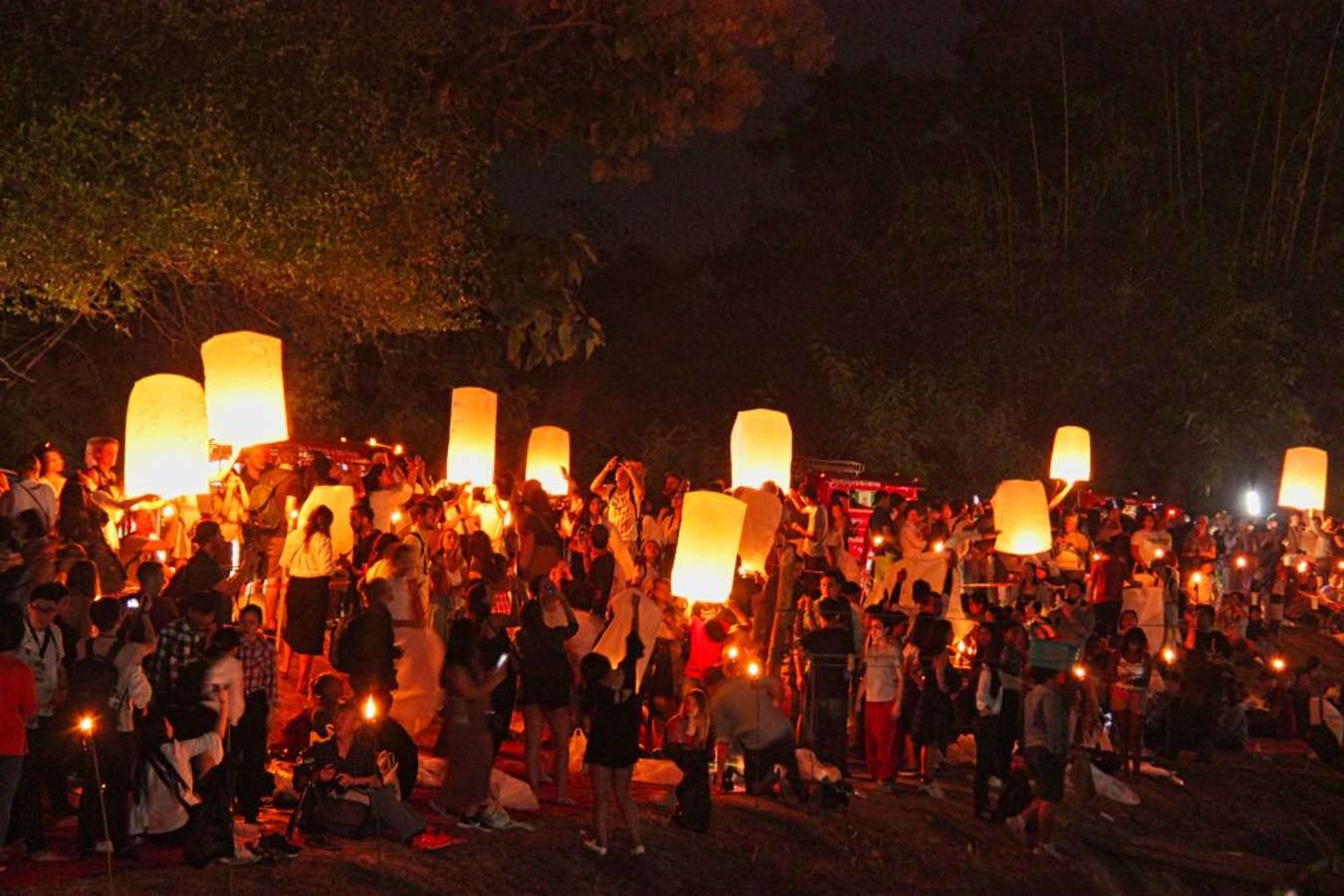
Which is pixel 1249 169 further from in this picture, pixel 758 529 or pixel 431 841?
pixel 431 841

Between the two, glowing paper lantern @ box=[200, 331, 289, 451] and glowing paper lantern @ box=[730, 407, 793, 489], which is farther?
glowing paper lantern @ box=[730, 407, 793, 489]

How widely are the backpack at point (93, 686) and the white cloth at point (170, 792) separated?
1.65 ft

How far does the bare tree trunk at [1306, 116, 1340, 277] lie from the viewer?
33.8 m

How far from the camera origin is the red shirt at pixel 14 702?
9.56 meters

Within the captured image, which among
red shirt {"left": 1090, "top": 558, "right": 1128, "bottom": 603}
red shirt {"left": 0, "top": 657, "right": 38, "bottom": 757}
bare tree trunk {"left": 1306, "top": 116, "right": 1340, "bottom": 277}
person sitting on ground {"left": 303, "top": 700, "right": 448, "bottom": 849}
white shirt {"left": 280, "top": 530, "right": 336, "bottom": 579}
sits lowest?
person sitting on ground {"left": 303, "top": 700, "right": 448, "bottom": 849}

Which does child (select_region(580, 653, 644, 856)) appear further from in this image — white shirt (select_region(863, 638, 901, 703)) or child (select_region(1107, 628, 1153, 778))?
child (select_region(1107, 628, 1153, 778))

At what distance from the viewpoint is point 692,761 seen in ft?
43.7

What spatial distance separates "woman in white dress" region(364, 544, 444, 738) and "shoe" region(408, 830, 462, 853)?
1.70 metres

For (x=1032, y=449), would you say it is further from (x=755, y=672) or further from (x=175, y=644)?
(x=175, y=644)

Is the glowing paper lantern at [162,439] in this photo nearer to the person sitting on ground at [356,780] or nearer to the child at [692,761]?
the person sitting on ground at [356,780]

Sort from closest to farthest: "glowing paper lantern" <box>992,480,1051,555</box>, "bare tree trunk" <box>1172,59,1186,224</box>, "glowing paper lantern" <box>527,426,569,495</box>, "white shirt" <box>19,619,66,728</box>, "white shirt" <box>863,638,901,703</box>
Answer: "white shirt" <box>19,619,66,728</box> → "white shirt" <box>863,638,901,703</box> → "glowing paper lantern" <box>992,480,1051,555</box> → "glowing paper lantern" <box>527,426,569,495</box> → "bare tree trunk" <box>1172,59,1186,224</box>

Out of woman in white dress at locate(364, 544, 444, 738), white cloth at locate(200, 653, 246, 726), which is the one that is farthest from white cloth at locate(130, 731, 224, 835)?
woman in white dress at locate(364, 544, 444, 738)

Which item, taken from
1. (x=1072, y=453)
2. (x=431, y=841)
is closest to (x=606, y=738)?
(x=431, y=841)

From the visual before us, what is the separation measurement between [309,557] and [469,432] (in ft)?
13.6
